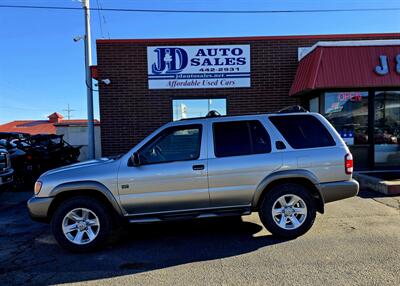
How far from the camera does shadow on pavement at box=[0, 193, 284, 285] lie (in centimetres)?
446

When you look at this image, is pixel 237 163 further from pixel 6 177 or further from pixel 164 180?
pixel 6 177

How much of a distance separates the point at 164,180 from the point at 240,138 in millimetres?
1318

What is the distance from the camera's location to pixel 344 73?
9930 millimetres

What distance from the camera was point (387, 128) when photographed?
1109 cm

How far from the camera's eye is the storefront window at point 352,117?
35.6ft

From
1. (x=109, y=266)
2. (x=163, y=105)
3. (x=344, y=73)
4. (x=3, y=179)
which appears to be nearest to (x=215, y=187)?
(x=109, y=266)

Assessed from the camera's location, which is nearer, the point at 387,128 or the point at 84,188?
the point at 84,188

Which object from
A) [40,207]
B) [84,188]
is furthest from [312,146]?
[40,207]

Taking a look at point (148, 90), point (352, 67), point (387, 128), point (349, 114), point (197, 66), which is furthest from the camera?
A: point (148, 90)

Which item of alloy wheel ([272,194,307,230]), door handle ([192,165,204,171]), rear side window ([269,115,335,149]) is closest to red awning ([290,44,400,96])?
rear side window ([269,115,335,149])

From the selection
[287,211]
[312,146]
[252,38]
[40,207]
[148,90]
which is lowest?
[287,211]

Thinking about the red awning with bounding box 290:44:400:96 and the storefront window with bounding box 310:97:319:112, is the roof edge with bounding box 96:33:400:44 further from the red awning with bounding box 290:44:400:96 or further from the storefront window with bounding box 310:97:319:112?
the storefront window with bounding box 310:97:319:112

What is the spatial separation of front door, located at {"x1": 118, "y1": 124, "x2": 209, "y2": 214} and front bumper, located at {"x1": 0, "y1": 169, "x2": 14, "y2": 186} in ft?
13.8

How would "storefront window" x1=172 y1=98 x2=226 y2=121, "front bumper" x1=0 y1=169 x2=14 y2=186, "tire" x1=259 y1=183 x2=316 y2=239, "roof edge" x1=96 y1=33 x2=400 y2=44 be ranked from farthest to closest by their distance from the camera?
1. "storefront window" x1=172 y1=98 x2=226 y2=121
2. "roof edge" x1=96 y1=33 x2=400 y2=44
3. "front bumper" x1=0 y1=169 x2=14 y2=186
4. "tire" x1=259 y1=183 x2=316 y2=239
